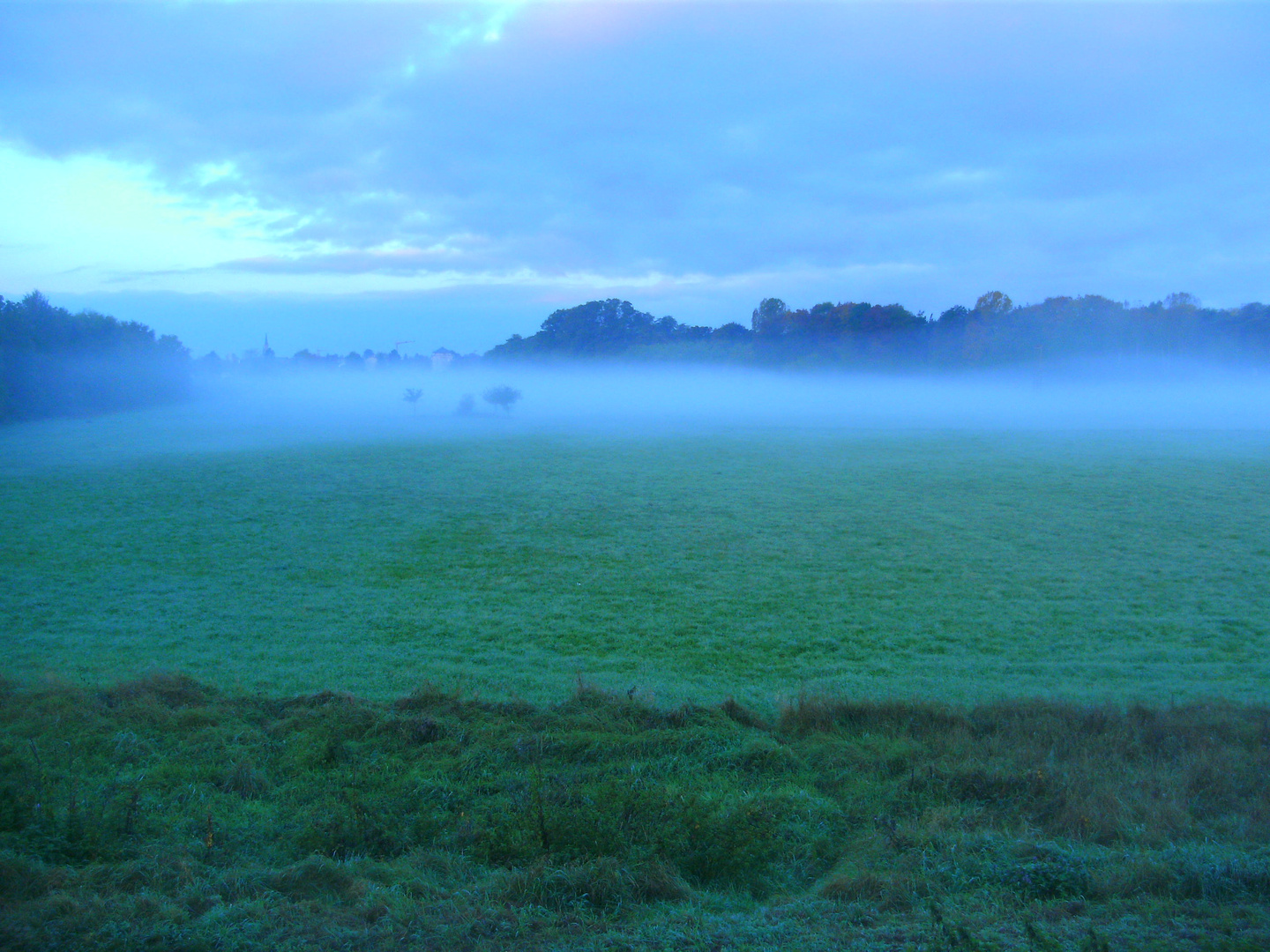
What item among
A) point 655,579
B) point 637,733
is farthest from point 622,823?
point 655,579

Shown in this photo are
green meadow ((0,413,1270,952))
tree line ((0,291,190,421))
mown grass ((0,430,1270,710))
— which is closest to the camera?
green meadow ((0,413,1270,952))

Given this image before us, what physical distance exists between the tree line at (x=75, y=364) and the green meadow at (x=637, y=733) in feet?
103

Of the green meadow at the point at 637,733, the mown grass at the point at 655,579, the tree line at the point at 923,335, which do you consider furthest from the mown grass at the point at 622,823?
the tree line at the point at 923,335

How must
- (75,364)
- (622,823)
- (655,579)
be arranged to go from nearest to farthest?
(622,823)
(655,579)
(75,364)

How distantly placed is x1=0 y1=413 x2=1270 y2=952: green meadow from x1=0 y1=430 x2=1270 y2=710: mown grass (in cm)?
13

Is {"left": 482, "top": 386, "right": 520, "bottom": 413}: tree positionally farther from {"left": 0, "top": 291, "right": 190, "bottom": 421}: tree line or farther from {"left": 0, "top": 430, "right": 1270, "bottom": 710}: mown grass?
{"left": 0, "top": 430, "right": 1270, "bottom": 710}: mown grass

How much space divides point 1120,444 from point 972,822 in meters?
43.8

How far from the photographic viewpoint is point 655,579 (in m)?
17.1

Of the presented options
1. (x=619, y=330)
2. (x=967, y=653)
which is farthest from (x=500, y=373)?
(x=967, y=653)

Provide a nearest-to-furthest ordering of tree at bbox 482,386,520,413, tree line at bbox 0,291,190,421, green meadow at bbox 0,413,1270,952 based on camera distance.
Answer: green meadow at bbox 0,413,1270,952, tree line at bbox 0,291,190,421, tree at bbox 482,386,520,413

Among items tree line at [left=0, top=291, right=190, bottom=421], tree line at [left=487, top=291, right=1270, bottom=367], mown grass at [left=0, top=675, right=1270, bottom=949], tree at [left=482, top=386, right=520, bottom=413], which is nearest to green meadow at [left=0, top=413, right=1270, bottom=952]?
mown grass at [left=0, top=675, right=1270, bottom=949]

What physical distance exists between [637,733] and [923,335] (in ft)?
340

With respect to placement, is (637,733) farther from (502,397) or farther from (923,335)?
(923,335)

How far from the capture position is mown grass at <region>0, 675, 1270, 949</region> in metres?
4.01
